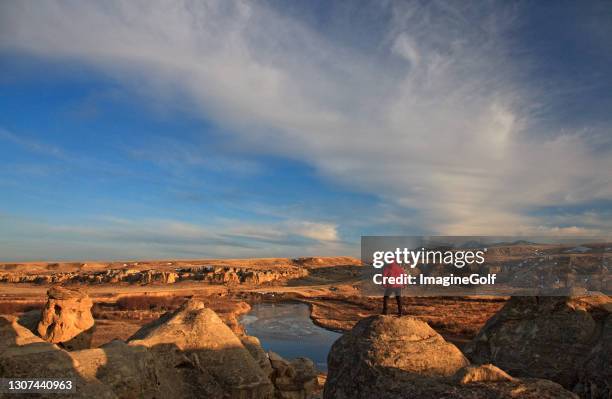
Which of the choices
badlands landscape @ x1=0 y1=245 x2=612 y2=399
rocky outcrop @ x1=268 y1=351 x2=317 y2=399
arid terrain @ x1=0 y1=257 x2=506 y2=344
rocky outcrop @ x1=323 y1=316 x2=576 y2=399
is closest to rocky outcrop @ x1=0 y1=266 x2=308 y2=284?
arid terrain @ x1=0 y1=257 x2=506 y2=344

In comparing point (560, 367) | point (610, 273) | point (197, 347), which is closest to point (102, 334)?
point (197, 347)

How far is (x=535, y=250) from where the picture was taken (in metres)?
33.8

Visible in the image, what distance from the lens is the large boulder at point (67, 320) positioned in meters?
14.9

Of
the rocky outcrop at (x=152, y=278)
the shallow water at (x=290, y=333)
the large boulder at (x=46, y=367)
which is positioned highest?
the large boulder at (x=46, y=367)

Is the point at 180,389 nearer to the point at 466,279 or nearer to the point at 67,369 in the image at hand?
the point at 67,369

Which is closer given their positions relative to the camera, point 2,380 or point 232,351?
point 2,380

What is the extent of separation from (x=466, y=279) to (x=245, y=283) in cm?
3476

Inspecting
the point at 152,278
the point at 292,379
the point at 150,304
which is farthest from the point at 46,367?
the point at 152,278

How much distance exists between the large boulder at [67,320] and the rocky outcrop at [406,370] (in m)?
12.1

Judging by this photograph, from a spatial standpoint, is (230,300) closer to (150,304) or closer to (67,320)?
(150,304)

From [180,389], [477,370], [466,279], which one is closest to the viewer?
[477,370]

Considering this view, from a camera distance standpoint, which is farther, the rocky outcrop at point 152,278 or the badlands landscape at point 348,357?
the rocky outcrop at point 152,278

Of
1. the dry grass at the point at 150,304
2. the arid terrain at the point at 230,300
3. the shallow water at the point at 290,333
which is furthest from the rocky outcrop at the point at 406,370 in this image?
the dry grass at the point at 150,304

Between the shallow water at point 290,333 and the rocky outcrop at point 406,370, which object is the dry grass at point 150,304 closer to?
the shallow water at point 290,333
